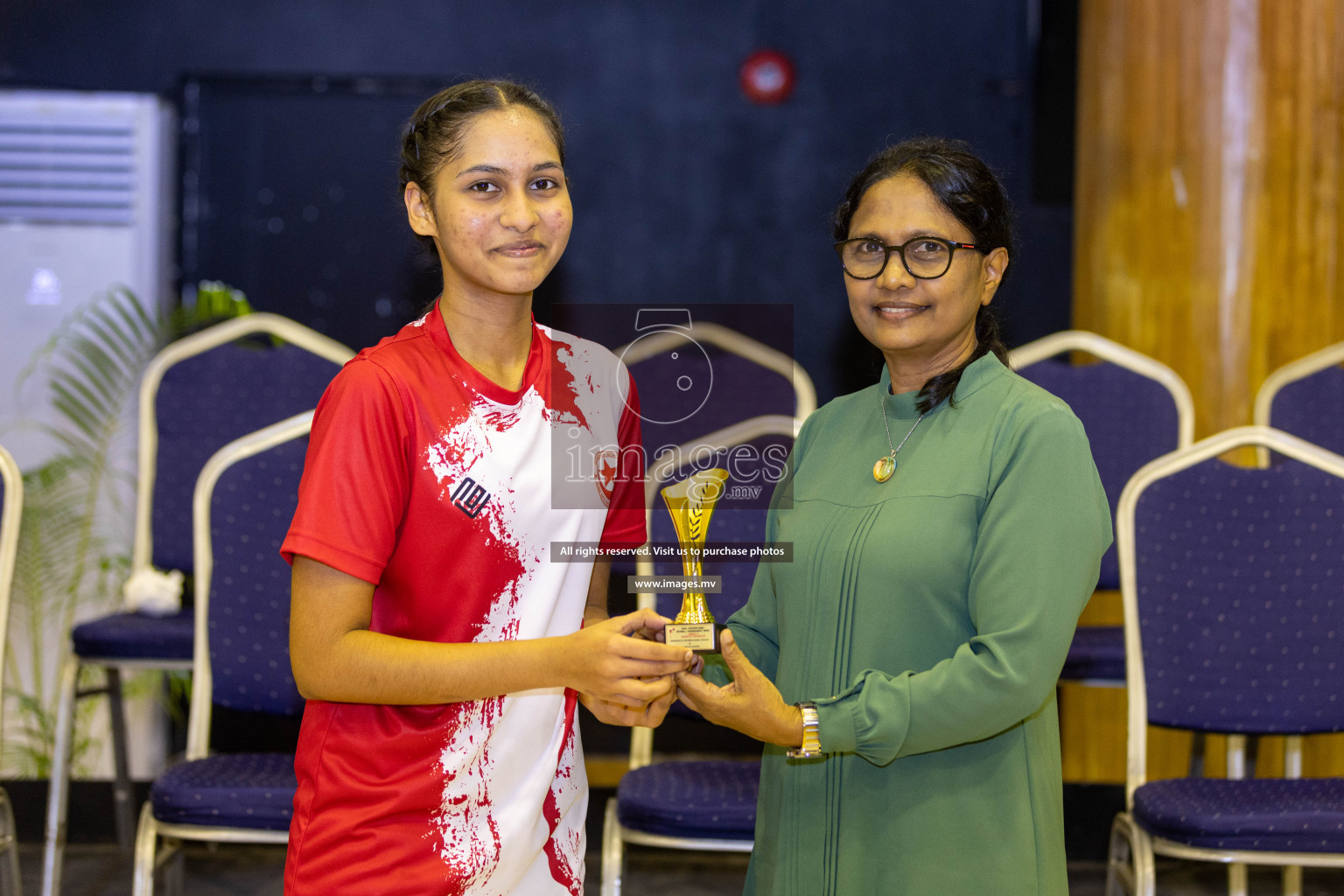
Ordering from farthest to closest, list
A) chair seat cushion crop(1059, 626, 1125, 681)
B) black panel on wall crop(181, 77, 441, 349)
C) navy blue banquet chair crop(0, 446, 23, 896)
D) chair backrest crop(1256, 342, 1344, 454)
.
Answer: black panel on wall crop(181, 77, 441, 349), chair backrest crop(1256, 342, 1344, 454), chair seat cushion crop(1059, 626, 1125, 681), navy blue banquet chair crop(0, 446, 23, 896)

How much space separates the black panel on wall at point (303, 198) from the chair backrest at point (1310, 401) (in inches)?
107

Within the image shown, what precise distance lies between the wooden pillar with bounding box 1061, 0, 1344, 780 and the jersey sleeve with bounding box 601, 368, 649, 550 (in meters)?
2.44

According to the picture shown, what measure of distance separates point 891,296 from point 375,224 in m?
3.23

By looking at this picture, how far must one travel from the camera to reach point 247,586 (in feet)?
7.24

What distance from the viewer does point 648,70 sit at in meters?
4.24

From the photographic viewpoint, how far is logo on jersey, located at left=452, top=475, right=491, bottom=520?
1.13 meters

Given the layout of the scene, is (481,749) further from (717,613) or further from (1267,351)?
(1267,351)

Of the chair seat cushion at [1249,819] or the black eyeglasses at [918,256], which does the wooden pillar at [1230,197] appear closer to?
the chair seat cushion at [1249,819]

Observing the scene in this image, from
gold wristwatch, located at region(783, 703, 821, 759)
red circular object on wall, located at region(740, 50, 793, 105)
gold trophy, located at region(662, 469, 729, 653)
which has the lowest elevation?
gold wristwatch, located at region(783, 703, 821, 759)

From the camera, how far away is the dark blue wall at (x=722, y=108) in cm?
418

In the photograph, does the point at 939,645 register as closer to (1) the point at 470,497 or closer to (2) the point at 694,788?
(1) the point at 470,497

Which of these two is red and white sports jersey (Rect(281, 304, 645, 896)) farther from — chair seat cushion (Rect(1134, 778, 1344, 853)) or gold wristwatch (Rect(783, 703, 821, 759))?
chair seat cushion (Rect(1134, 778, 1344, 853))

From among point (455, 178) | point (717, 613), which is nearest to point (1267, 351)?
point (717, 613)

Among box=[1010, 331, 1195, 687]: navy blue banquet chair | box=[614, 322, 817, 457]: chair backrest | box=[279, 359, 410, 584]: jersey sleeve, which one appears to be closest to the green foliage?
box=[614, 322, 817, 457]: chair backrest
